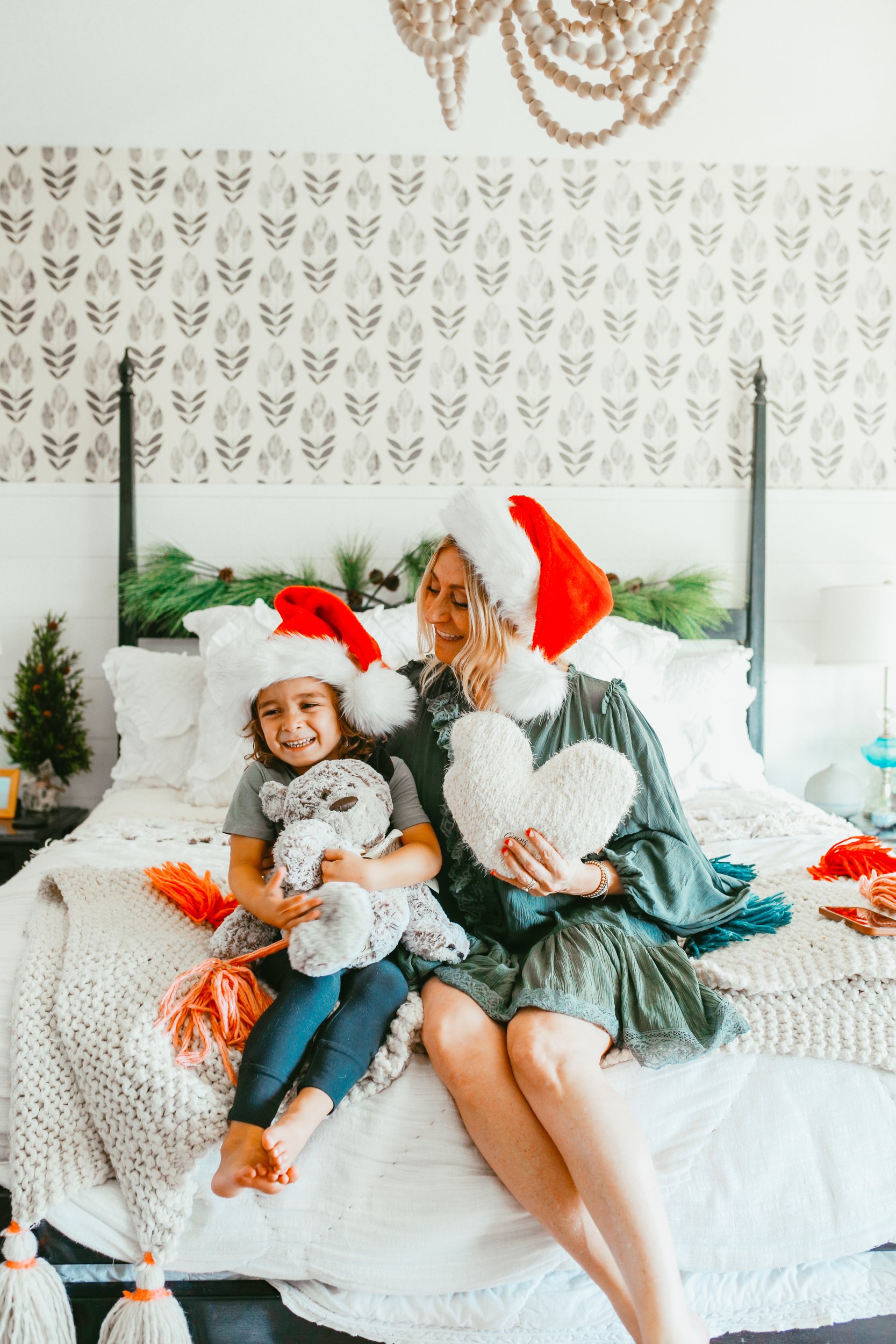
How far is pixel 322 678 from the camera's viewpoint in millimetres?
1441

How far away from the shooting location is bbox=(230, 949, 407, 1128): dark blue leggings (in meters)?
1.03

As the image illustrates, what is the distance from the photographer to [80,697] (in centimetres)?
291

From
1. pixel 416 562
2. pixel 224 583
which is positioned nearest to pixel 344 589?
pixel 416 562

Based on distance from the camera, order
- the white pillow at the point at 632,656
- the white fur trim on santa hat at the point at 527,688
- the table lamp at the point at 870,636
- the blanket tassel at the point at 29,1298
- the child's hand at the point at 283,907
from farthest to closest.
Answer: the table lamp at the point at 870,636 < the white pillow at the point at 632,656 < the white fur trim on santa hat at the point at 527,688 < the child's hand at the point at 283,907 < the blanket tassel at the point at 29,1298

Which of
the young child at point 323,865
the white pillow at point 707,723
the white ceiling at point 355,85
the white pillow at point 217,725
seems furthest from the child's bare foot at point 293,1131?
the white ceiling at point 355,85

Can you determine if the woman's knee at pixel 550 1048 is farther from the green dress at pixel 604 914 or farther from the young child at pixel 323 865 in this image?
the young child at pixel 323 865

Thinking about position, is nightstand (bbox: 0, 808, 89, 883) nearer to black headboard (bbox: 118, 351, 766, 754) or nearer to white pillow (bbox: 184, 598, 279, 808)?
white pillow (bbox: 184, 598, 279, 808)

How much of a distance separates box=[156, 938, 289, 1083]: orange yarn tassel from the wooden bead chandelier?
4.00 feet

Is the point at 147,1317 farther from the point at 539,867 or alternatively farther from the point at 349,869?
the point at 539,867

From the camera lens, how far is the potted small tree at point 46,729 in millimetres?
2719

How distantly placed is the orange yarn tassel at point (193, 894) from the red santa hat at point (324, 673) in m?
0.26

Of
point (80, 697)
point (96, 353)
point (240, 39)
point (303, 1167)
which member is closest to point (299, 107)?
point (240, 39)

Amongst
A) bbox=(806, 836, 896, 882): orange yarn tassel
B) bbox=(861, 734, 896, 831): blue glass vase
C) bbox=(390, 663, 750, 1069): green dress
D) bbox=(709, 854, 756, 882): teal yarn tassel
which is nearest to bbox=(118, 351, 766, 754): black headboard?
bbox=(861, 734, 896, 831): blue glass vase

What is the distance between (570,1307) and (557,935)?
0.42 meters
